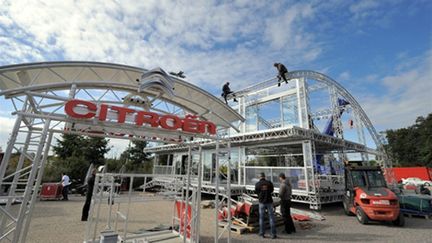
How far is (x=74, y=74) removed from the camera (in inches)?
209

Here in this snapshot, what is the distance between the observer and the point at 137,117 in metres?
4.70

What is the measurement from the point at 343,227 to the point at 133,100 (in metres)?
8.39

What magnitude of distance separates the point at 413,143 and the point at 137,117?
53830 mm

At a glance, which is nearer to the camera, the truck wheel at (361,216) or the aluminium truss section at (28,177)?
the aluminium truss section at (28,177)

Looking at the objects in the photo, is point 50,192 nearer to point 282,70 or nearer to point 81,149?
point 81,149

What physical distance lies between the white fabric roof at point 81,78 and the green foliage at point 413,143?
4420 centimetres

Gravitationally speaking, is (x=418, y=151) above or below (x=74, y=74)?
above

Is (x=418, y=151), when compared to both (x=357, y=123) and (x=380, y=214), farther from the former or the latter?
(x=380, y=214)

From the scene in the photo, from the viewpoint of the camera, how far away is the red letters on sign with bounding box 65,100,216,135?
4.20m

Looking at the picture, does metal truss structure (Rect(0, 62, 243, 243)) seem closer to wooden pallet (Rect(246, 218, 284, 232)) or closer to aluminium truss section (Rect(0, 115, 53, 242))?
aluminium truss section (Rect(0, 115, 53, 242))

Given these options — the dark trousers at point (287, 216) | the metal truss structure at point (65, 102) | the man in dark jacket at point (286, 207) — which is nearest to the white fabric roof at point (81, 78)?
the metal truss structure at point (65, 102)

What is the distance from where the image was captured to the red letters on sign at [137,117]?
13.8 ft

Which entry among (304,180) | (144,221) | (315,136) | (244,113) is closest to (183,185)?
(144,221)

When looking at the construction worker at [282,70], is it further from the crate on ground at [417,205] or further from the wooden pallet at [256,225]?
the crate on ground at [417,205]
